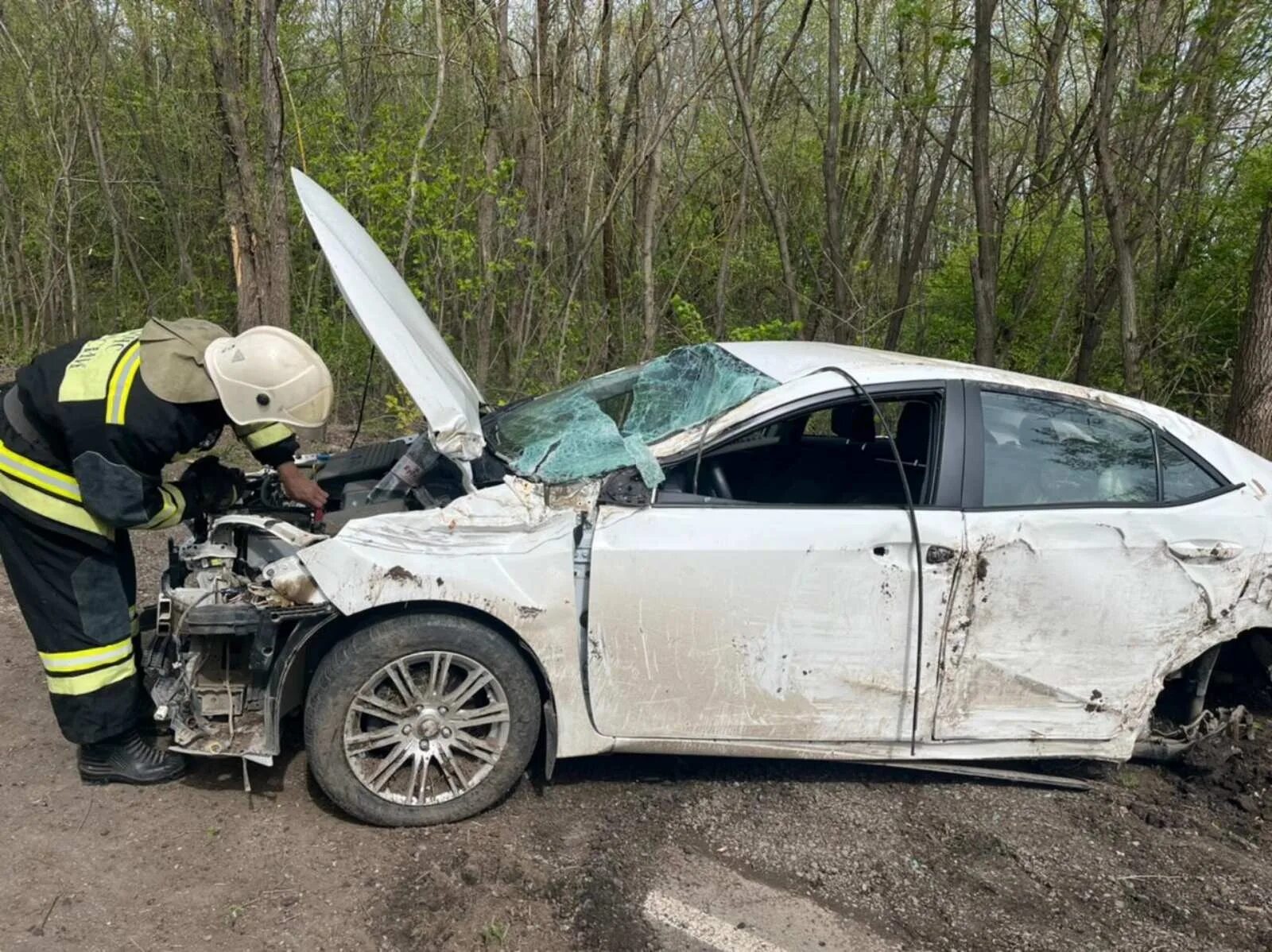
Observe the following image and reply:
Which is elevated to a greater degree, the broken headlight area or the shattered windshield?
the shattered windshield

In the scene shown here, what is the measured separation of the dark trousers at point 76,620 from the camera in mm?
2994

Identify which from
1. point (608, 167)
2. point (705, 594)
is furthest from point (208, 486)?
point (608, 167)

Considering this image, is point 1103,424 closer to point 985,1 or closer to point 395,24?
point 985,1

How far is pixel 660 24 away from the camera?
8.92 metres

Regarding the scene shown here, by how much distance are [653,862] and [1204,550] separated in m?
2.24

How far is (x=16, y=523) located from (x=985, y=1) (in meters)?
8.18

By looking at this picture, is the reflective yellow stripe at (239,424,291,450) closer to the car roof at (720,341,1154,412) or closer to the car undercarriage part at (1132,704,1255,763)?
the car roof at (720,341,1154,412)

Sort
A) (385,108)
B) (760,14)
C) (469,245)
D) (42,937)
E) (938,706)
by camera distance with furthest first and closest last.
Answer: (760,14)
(385,108)
(469,245)
(938,706)
(42,937)

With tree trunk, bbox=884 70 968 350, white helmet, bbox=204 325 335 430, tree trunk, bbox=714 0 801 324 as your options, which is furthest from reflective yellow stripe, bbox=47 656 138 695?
tree trunk, bbox=884 70 968 350

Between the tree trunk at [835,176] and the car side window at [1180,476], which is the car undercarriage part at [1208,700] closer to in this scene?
the car side window at [1180,476]

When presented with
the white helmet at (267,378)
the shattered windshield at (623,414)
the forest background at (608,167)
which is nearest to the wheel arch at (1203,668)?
the shattered windshield at (623,414)

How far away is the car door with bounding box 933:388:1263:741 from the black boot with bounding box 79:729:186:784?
2.77 meters

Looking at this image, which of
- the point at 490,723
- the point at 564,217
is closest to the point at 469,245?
the point at 564,217

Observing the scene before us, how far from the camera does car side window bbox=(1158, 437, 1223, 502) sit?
3320mm
